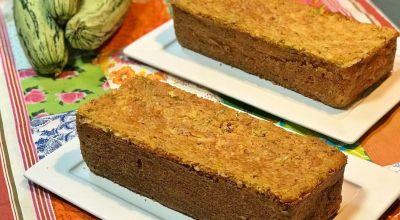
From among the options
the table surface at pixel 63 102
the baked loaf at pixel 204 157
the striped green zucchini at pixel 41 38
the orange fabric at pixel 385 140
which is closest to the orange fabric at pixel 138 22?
the table surface at pixel 63 102

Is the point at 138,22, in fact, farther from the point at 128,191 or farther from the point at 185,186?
the point at 185,186

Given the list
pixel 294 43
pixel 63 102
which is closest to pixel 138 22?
pixel 63 102

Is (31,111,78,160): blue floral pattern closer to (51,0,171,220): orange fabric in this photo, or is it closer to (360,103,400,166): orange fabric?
(51,0,171,220): orange fabric

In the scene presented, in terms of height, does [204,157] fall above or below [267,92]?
above

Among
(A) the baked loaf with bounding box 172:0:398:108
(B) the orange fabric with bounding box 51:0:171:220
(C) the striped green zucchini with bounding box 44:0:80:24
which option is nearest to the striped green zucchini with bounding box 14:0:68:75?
(C) the striped green zucchini with bounding box 44:0:80:24

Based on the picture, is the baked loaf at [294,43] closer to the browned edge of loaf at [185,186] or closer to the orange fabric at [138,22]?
the orange fabric at [138,22]

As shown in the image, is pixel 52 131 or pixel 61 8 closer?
pixel 52 131

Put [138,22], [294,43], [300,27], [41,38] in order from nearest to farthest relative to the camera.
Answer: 1. [294,43]
2. [300,27]
3. [41,38]
4. [138,22]
